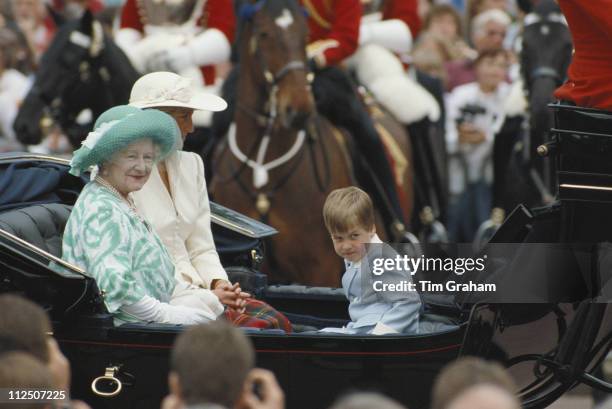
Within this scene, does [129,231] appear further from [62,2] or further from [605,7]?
[62,2]

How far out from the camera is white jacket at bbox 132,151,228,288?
651 cm

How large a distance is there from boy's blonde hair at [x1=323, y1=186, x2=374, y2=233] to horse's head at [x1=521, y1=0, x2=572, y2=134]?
483cm

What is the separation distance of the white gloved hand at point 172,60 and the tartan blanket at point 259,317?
5.06 meters

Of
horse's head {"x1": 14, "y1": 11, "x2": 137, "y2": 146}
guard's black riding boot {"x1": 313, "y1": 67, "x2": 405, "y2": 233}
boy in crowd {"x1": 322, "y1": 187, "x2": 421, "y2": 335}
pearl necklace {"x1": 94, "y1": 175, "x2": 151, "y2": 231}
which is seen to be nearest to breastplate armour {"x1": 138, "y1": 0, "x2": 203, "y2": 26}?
horse's head {"x1": 14, "y1": 11, "x2": 137, "y2": 146}

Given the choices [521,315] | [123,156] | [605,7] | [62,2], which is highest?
[62,2]

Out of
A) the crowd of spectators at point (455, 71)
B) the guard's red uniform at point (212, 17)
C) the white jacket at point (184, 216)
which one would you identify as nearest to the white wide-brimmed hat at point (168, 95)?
the white jacket at point (184, 216)

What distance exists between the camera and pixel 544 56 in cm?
1091

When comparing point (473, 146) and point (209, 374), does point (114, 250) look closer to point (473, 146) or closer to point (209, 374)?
point (209, 374)

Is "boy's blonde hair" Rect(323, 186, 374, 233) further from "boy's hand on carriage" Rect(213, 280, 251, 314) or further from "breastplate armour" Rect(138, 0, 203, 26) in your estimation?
"breastplate armour" Rect(138, 0, 203, 26)

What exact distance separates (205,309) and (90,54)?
4842 millimetres

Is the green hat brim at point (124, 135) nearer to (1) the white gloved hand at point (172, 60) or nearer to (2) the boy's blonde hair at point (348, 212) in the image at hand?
(2) the boy's blonde hair at point (348, 212)

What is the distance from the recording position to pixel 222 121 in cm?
1027

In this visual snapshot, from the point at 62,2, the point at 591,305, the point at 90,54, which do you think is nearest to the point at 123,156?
the point at 591,305

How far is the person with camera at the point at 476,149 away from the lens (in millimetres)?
13508
